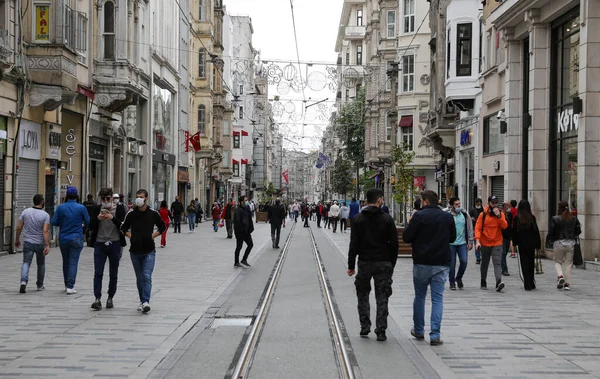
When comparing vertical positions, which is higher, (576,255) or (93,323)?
(576,255)

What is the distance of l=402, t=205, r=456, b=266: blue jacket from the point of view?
9477 mm

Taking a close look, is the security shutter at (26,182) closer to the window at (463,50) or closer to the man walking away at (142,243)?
the man walking away at (142,243)

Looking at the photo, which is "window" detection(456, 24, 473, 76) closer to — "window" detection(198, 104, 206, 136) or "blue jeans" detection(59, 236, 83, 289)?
"blue jeans" detection(59, 236, 83, 289)

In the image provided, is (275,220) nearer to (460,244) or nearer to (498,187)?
(498,187)

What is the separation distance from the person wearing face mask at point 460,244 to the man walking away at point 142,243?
5.95 metres

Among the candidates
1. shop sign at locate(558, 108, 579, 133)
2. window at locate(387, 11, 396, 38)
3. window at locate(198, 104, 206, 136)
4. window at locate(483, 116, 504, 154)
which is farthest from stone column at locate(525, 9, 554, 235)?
window at locate(198, 104, 206, 136)

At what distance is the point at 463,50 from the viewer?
3334cm

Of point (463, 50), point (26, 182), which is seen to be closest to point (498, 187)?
point (463, 50)

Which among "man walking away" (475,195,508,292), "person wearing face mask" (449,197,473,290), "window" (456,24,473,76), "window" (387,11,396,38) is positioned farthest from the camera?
"window" (387,11,396,38)

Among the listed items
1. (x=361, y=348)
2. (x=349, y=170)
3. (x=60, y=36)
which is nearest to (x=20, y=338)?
(x=361, y=348)

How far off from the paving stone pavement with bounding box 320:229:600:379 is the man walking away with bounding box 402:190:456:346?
0.47 meters

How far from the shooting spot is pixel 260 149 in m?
137

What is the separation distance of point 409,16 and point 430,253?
42908mm

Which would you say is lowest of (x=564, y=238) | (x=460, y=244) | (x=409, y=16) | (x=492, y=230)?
(x=460, y=244)
